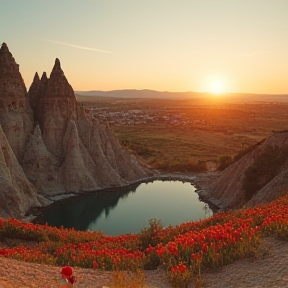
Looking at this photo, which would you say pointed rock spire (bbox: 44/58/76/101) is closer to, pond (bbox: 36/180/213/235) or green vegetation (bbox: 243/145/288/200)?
pond (bbox: 36/180/213/235)

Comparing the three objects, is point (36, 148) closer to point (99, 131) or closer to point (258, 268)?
point (99, 131)

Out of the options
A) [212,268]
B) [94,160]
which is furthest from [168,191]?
[212,268]

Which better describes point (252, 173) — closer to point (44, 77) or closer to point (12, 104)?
point (12, 104)

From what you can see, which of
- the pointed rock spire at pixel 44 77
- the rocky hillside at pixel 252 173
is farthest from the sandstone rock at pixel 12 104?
the rocky hillside at pixel 252 173

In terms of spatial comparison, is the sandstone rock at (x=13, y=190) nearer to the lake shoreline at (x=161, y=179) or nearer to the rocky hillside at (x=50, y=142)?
the rocky hillside at (x=50, y=142)

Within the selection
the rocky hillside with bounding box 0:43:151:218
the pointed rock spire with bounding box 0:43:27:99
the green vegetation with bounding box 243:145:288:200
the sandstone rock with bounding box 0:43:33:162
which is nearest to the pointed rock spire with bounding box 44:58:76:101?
the rocky hillside with bounding box 0:43:151:218
